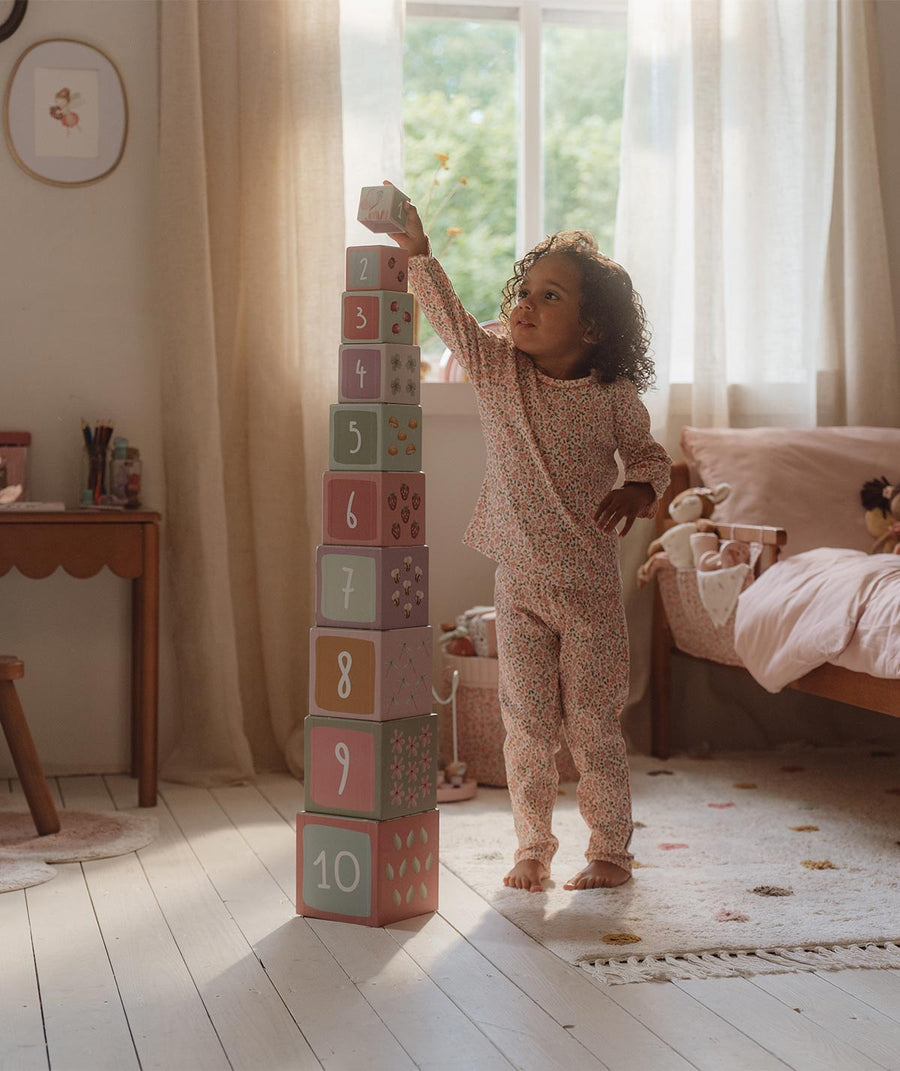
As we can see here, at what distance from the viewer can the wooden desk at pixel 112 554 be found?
103 inches

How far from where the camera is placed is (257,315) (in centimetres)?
298

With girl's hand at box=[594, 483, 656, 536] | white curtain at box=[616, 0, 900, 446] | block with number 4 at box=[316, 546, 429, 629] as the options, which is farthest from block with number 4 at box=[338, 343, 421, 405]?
white curtain at box=[616, 0, 900, 446]

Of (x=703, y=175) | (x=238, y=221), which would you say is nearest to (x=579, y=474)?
(x=238, y=221)

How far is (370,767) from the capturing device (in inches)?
75.2

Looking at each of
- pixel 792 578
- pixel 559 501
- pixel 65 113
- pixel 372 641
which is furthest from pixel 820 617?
pixel 65 113

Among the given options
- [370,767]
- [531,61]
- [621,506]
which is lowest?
[370,767]

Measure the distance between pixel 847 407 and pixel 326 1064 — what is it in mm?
2446

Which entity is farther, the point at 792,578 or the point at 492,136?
the point at 492,136

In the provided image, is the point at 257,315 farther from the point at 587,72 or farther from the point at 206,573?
the point at 587,72

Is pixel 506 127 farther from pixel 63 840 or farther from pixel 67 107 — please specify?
pixel 63 840

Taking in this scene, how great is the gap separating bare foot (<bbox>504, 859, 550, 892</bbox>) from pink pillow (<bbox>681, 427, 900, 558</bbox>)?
1149mm

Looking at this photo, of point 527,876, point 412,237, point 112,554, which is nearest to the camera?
point 412,237

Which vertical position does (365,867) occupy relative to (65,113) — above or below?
below

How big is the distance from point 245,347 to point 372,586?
1260 mm
